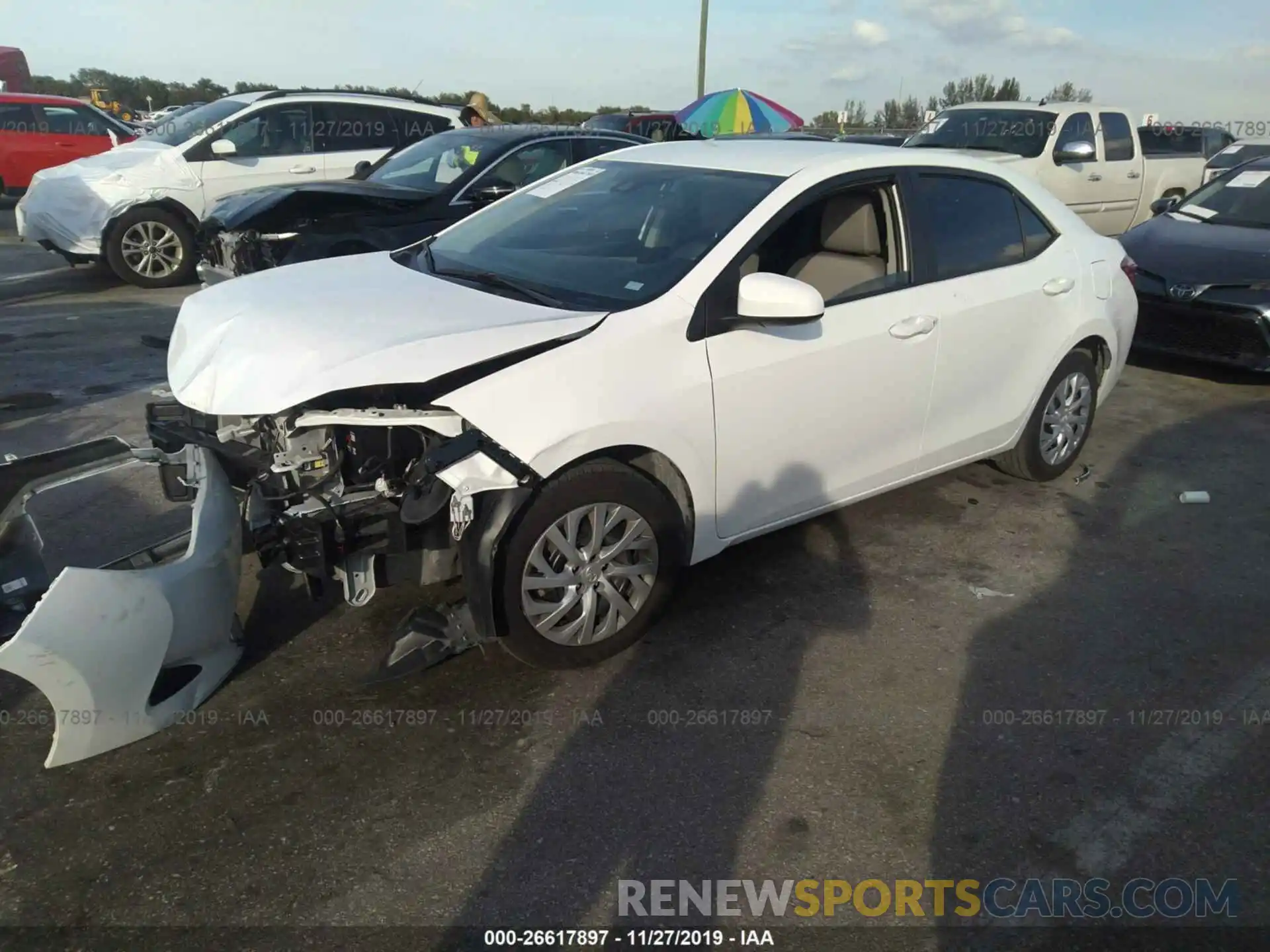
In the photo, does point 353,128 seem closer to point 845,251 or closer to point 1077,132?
point 845,251

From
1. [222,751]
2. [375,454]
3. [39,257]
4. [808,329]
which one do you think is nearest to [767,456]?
[808,329]

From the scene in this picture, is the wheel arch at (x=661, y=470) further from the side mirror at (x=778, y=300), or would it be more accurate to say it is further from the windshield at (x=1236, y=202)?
the windshield at (x=1236, y=202)

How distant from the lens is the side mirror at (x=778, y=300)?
3.37m

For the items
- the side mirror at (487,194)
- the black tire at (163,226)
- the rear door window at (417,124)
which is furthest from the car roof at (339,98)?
the side mirror at (487,194)

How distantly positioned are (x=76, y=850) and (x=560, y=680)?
1528 millimetres

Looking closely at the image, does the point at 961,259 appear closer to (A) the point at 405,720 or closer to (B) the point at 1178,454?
(B) the point at 1178,454

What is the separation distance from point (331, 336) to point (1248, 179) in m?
8.44

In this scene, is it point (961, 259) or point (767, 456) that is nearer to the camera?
point (767, 456)

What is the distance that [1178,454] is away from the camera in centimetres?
597

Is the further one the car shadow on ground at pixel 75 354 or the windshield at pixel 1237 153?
the windshield at pixel 1237 153

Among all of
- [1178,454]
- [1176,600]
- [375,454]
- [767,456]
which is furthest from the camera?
[1178,454]

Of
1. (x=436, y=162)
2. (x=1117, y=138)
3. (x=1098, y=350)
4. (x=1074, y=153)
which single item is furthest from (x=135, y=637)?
(x=1117, y=138)

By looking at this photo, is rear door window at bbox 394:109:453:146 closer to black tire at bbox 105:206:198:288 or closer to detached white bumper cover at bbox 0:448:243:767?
black tire at bbox 105:206:198:288

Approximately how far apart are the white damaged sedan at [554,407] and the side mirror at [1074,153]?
23.2ft
